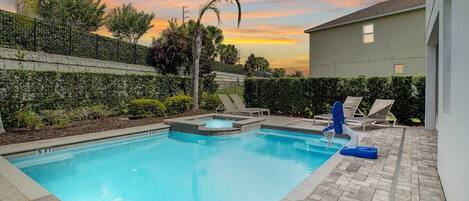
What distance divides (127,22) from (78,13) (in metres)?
6.80

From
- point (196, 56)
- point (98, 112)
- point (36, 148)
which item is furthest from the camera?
point (196, 56)

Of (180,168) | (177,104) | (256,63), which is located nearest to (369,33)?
(177,104)

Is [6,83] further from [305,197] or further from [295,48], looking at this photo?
[295,48]

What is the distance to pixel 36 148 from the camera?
626 centimetres

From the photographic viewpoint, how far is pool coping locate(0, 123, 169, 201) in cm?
353

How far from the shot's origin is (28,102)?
30.5 feet

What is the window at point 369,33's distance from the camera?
15009 mm

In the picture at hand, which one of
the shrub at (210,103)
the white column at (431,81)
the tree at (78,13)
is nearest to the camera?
the white column at (431,81)

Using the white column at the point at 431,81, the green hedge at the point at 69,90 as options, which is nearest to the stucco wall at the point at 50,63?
the green hedge at the point at 69,90

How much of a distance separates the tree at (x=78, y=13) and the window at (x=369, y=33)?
30140 mm

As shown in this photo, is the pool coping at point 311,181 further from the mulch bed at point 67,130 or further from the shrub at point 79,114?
the shrub at point 79,114

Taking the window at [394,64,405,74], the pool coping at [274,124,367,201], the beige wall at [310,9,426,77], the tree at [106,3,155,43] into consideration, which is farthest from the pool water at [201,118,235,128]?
the tree at [106,3,155,43]

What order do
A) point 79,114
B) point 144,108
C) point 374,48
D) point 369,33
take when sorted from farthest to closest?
point 369,33 < point 374,48 < point 144,108 < point 79,114

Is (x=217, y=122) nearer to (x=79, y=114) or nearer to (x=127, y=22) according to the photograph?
(x=79, y=114)
